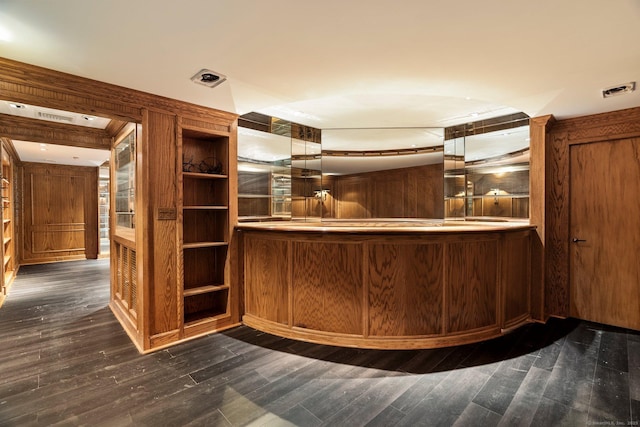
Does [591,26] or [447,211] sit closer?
[591,26]

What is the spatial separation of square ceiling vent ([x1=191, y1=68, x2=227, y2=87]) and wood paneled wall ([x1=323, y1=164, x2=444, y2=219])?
264cm

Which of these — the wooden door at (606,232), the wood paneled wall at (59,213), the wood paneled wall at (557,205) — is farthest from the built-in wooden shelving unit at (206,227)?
the wood paneled wall at (59,213)

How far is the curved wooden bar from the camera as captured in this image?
268 centimetres

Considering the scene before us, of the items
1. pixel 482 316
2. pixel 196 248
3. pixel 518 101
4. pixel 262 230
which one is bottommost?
pixel 482 316

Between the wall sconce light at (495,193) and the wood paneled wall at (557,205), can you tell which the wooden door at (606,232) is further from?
the wall sconce light at (495,193)

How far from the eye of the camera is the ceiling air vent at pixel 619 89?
8.09ft

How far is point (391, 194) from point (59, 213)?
7.83 metres

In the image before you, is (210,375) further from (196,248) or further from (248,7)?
(248,7)

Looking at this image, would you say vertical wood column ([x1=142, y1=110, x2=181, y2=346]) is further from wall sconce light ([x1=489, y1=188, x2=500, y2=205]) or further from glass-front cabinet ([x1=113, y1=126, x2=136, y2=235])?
Answer: wall sconce light ([x1=489, y1=188, x2=500, y2=205])

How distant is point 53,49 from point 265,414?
8.67ft

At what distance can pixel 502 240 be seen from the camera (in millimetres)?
2930

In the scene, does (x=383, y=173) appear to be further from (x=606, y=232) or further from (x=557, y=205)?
(x=606, y=232)

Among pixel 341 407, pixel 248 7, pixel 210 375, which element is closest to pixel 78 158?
pixel 210 375

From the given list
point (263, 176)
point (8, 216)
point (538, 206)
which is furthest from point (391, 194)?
point (8, 216)
